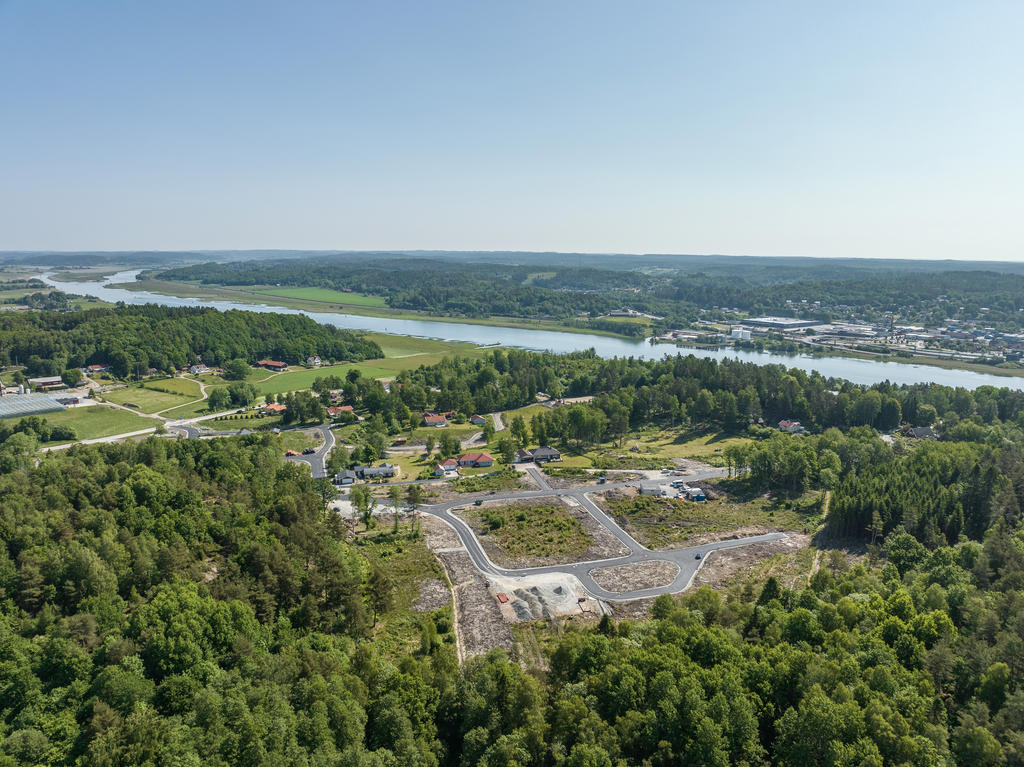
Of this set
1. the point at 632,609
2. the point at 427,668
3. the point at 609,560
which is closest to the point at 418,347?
the point at 609,560

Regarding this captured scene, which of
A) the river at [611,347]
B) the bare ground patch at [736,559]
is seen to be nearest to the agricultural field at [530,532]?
the bare ground patch at [736,559]

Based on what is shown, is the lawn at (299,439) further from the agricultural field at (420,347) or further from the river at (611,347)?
the river at (611,347)

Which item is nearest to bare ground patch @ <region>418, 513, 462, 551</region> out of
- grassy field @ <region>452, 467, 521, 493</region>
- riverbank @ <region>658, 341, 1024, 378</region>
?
grassy field @ <region>452, 467, 521, 493</region>

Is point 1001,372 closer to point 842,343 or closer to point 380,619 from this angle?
point 842,343

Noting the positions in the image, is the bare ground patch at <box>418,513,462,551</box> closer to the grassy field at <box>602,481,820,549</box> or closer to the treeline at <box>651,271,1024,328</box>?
the grassy field at <box>602,481,820,549</box>

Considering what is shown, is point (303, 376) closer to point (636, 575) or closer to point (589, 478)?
point (589, 478)
